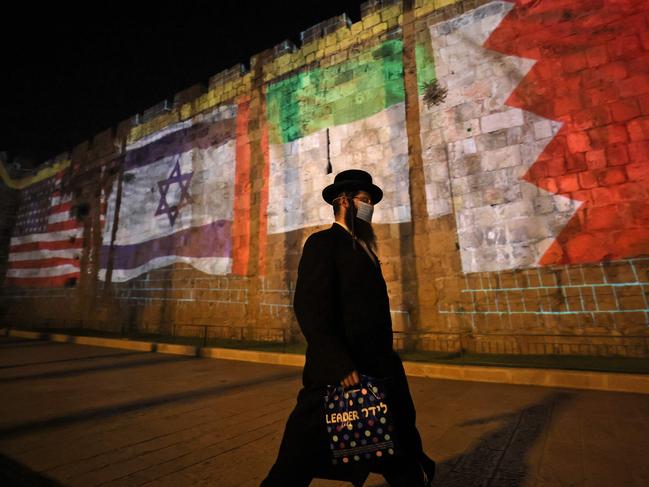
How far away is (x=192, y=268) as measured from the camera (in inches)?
412

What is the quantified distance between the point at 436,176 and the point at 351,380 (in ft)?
20.8

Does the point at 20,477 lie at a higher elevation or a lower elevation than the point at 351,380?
lower

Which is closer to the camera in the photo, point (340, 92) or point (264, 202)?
point (340, 92)

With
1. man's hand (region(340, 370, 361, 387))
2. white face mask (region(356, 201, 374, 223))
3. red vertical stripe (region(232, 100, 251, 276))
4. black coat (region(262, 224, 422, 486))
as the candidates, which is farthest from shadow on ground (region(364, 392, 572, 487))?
red vertical stripe (region(232, 100, 251, 276))

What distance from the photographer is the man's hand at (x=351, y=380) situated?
1.35 m

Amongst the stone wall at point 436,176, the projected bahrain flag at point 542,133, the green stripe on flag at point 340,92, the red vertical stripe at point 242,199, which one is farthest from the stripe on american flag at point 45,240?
the projected bahrain flag at point 542,133

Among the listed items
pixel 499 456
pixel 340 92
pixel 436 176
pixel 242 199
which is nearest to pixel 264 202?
pixel 242 199

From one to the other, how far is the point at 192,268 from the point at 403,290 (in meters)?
6.81

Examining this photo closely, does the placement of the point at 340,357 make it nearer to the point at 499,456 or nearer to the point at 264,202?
the point at 499,456

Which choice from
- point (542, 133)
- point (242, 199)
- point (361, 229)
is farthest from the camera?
point (242, 199)

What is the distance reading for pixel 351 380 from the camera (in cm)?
135

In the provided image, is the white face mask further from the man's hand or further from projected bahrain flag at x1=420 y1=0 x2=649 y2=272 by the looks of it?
projected bahrain flag at x1=420 y1=0 x2=649 y2=272

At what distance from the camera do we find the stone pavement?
2.13 m

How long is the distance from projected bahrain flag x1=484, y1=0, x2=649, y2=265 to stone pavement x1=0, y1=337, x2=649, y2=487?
279cm
